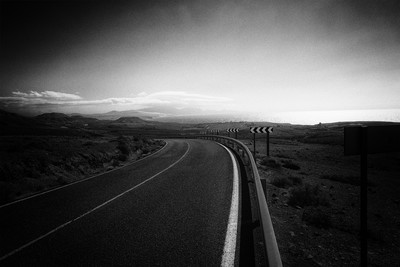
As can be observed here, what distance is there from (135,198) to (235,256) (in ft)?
13.2

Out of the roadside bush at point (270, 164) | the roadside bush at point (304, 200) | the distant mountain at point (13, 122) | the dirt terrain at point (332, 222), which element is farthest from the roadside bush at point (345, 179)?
the distant mountain at point (13, 122)

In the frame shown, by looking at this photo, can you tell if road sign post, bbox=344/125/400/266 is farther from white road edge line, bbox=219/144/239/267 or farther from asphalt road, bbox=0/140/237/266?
asphalt road, bbox=0/140/237/266

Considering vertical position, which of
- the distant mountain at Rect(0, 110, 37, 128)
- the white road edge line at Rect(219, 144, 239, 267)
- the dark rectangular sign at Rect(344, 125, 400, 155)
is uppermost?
the distant mountain at Rect(0, 110, 37, 128)

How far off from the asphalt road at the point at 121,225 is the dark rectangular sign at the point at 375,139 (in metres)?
2.79

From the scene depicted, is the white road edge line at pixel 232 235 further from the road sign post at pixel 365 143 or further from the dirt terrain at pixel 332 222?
the road sign post at pixel 365 143

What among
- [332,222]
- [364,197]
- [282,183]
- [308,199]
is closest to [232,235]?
[364,197]

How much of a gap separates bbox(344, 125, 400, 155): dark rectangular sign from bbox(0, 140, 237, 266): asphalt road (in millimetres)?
2790

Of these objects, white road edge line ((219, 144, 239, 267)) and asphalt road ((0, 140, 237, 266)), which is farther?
asphalt road ((0, 140, 237, 266))

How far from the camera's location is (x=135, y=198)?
6570 millimetres

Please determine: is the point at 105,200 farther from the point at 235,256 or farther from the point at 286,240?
the point at 286,240

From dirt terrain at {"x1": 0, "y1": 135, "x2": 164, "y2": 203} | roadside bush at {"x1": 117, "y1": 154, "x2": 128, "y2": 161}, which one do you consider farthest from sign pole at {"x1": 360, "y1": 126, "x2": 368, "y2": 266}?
roadside bush at {"x1": 117, "y1": 154, "x2": 128, "y2": 161}

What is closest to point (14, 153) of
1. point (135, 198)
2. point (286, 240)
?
point (135, 198)

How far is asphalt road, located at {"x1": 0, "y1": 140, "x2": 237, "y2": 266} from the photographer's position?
365 cm

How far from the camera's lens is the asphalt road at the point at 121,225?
3.65m
